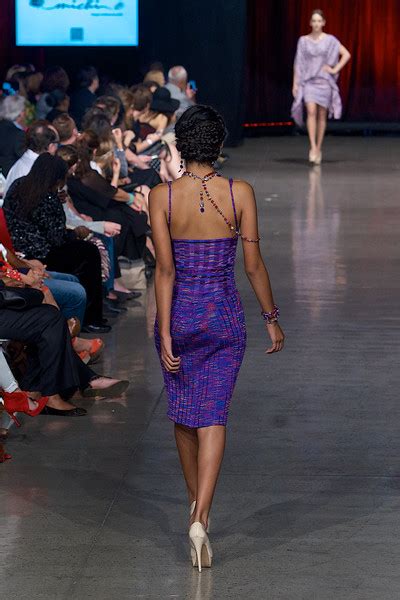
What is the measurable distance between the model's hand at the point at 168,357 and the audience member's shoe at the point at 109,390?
191cm

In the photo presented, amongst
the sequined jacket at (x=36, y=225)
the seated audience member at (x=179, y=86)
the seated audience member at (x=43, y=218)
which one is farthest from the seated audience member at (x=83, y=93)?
the sequined jacket at (x=36, y=225)

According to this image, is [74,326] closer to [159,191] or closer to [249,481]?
[249,481]

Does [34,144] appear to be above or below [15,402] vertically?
above

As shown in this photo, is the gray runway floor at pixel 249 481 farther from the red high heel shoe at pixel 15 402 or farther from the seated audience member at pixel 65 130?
the seated audience member at pixel 65 130

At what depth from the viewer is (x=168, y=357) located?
3896mm

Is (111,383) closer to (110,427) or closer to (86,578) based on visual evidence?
(110,427)

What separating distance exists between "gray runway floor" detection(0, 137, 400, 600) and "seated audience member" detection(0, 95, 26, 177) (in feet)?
4.58

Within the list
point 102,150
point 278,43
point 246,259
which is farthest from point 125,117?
point 278,43

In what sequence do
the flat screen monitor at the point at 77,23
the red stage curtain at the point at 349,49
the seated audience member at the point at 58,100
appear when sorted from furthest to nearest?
the red stage curtain at the point at 349,49 < the flat screen monitor at the point at 77,23 < the seated audience member at the point at 58,100

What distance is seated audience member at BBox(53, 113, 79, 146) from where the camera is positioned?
7.95m

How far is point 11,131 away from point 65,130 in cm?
152

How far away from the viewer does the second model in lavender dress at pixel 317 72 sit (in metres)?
15.2

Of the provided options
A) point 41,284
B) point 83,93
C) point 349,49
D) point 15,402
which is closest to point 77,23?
point 83,93

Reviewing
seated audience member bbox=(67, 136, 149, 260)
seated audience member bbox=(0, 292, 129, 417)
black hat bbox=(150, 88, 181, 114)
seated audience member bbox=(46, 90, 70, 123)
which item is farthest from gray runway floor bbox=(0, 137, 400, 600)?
seated audience member bbox=(46, 90, 70, 123)
